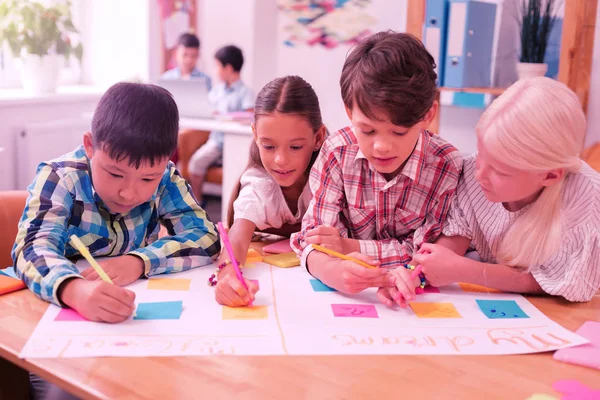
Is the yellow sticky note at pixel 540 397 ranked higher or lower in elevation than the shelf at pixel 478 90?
lower

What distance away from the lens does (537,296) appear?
1.17 m

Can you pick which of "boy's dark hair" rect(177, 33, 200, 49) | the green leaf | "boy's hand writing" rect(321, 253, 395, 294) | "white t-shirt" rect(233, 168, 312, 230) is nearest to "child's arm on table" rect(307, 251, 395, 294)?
"boy's hand writing" rect(321, 253, 395, 294)

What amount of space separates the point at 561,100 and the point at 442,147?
32 cm

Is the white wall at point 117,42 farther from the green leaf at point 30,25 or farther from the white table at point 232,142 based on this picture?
the white table at point 232,142

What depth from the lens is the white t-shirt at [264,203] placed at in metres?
1.45

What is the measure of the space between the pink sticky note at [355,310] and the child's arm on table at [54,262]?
0.33 meters

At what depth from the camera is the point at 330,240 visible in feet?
4.08

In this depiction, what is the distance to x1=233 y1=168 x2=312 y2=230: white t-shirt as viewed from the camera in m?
1.45

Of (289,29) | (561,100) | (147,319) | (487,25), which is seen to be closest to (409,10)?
(487,25)

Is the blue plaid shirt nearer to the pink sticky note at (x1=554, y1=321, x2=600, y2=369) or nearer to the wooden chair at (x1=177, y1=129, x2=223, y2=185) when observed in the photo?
the wooden chair at (x1=177, y1=129, x2=223, y2=185)

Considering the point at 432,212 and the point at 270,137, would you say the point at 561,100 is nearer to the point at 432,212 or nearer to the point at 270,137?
the point at 432,212

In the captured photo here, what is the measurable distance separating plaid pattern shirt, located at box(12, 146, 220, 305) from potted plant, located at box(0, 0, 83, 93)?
2643 millimetres

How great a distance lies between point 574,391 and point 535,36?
198cm

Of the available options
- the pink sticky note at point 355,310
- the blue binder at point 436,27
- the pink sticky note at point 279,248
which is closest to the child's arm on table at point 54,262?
the pink sticky note at point 355,310
